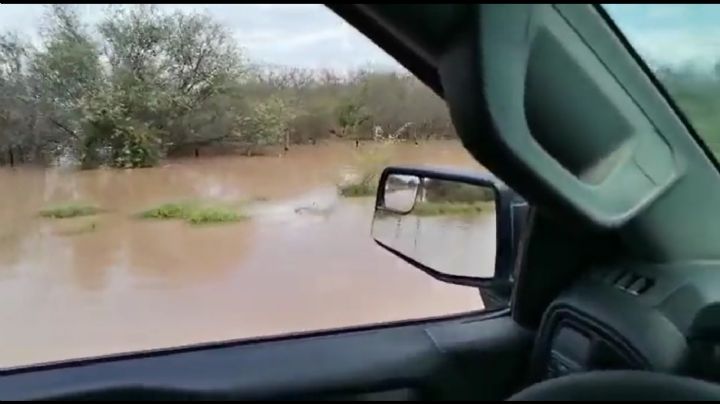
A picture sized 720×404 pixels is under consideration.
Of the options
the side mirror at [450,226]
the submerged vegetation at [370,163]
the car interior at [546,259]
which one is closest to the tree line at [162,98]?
the submerged vegetation at [370,163]

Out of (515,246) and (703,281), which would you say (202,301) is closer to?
(515,246)

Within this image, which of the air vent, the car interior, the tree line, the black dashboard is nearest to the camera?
the car interior

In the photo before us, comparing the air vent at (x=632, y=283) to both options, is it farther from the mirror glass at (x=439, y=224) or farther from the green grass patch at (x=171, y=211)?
the green grass patch at (x=171, y=211)

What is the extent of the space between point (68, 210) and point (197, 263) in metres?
0.34

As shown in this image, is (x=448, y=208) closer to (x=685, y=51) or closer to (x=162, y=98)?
(x=685, y=51)

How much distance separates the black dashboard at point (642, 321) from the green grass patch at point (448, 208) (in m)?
0.32

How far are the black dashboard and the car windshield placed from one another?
0.88ft

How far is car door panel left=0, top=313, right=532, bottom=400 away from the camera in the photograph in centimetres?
184

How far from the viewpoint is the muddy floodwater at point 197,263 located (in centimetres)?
203

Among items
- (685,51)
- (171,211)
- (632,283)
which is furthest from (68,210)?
(685,51)

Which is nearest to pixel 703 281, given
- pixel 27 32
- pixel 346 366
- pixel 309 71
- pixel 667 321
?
pixel 667 321

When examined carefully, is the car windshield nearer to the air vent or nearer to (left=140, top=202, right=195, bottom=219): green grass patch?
the air vent

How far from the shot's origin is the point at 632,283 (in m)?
1.61

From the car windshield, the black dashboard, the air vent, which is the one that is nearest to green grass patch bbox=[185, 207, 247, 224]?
the black dashboard
